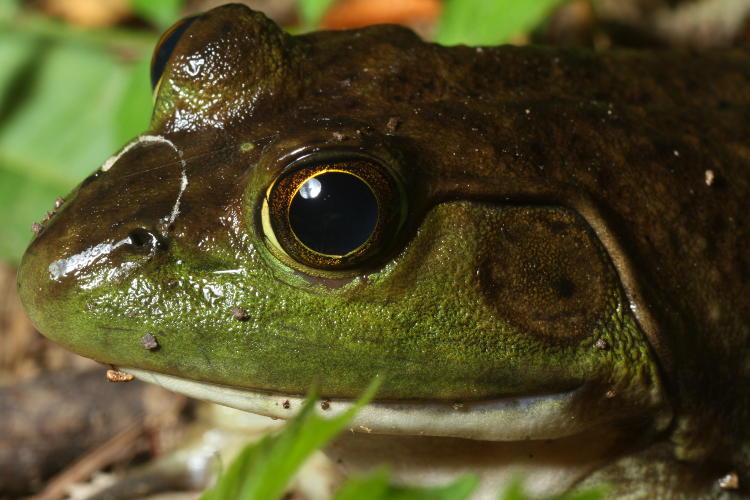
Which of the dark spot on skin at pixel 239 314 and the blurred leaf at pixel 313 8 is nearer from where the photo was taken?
the dark spot on skin at pixel 239 314

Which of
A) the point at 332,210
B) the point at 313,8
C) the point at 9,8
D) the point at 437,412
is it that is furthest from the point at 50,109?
the point at 437,412

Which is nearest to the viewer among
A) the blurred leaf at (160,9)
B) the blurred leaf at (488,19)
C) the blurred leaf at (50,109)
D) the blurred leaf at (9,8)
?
the blurred leaf at (488,19)

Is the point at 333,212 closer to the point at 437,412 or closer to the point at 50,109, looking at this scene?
the point at 437,412

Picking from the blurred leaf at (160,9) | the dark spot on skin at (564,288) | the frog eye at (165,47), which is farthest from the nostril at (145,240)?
the blurred leaf at (160,9)

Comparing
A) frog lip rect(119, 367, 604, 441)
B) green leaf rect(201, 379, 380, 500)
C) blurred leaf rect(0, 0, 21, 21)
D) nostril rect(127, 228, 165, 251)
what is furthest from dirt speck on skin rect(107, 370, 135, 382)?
blurred leaf rect(0, 0, 21, 21)

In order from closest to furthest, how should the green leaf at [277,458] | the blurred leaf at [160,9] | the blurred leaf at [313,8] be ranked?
1. the green leaf at [277,458]
2. the blurred leaf at [313,8]
3. the blurred leaf at [160,9]

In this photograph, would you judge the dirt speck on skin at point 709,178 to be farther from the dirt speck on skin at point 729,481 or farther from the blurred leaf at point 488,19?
the blurred leaf at point 488,19

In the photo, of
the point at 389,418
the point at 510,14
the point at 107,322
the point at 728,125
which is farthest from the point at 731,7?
the point at 107,322
